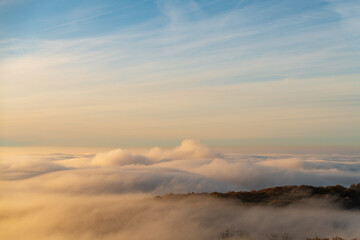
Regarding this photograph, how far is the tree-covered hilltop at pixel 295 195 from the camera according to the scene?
9288 centimetres

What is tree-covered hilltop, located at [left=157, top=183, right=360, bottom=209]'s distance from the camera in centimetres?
9288

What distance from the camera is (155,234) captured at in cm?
8688

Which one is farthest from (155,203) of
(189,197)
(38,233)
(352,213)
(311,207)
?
(352,213)

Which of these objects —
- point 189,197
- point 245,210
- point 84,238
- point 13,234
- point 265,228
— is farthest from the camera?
point 13,234

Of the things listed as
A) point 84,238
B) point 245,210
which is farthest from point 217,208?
point 84,238

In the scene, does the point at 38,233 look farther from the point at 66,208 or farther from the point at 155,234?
the point at 155,234

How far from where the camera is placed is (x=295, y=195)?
99.3 m

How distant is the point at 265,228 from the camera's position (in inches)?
2697

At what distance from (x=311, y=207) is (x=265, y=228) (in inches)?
1006

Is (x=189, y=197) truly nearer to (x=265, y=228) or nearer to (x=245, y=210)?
(x=245, y=210)

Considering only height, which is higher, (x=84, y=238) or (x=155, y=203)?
(x=155, y=203)

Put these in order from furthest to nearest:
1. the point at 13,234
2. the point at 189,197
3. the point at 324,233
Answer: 1. the point at 13,234
2. the point at 189,197
3. the point at 324,233

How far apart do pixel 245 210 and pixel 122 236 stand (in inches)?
1372

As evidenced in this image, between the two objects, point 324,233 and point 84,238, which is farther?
point 84,238
